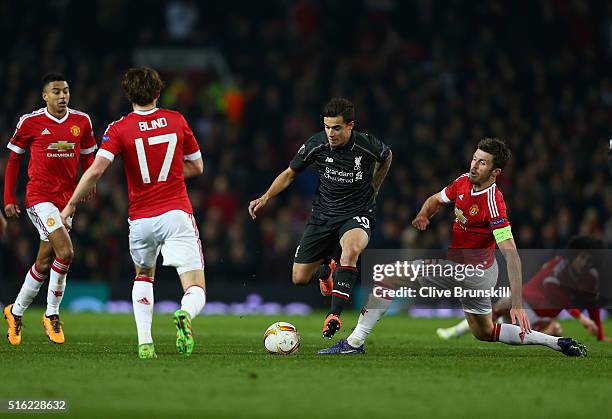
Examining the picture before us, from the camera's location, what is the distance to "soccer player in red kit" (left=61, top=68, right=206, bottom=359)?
8406 mm

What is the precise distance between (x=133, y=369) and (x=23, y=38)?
47.7 ft

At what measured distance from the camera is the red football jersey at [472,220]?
31.1 ft

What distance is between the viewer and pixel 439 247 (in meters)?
17.3

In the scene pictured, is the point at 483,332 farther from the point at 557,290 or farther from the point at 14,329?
the point at 14,329

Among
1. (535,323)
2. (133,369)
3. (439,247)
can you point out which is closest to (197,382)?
(133,369)

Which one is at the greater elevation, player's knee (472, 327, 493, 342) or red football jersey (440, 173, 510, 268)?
red football jersey (440, 173, 510, 268)

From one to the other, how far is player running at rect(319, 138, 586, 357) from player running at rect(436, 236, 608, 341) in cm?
244

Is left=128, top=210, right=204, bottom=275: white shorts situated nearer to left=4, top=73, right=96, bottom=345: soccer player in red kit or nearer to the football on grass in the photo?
the football on grass

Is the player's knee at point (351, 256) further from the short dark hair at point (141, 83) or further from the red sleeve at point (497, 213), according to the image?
the short dark hair at point (141, 83)

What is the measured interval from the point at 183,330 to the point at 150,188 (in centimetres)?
115

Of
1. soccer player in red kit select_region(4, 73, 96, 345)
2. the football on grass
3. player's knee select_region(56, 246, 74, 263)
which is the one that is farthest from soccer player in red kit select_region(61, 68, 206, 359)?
soccer player in red kit select_region(4, 73, 96, 345)

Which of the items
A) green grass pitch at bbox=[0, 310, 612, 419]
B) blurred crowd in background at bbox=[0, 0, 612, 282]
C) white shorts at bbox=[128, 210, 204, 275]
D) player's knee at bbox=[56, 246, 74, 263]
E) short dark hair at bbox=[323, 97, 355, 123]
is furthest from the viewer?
blurred crowd in background at bbox=[0, 0, 612, 282]

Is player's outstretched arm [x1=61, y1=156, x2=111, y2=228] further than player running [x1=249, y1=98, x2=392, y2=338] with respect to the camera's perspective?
No

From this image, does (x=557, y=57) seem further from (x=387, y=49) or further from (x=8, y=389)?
(x=8, y=389)
